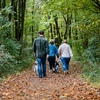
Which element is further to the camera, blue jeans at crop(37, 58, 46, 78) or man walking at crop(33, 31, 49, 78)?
man walking at crop(33, 31, 49, 78)

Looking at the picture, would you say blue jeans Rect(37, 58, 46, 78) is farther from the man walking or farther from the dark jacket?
the dark jacket

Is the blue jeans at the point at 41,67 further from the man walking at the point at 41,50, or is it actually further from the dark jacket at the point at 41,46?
the dark jacket at the point at 41,46

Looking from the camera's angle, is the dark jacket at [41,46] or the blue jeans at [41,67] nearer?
the blue jeans at [41,67]

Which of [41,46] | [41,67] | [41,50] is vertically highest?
[41,46]

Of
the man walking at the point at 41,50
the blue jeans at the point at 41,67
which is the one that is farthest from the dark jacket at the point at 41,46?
the blue jeans at the point at 41,67

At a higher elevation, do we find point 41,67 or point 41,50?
point 41,50

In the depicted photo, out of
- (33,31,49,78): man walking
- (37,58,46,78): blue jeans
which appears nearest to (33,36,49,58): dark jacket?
(33,31,49,78): man walking

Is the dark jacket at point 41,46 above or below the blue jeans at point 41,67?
above

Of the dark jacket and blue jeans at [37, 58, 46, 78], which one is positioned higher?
the dark jacket

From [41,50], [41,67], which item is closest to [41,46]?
[41,50]

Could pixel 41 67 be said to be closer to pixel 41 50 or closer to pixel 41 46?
pixel 41 50

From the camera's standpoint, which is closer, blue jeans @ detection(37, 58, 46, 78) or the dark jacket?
blue jeans @ detection(37, 58, 46, 78)

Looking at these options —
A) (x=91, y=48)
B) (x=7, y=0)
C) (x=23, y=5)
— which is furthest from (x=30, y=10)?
(x=91, y=48)

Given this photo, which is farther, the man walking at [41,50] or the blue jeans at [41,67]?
the man walking at [41,50]
